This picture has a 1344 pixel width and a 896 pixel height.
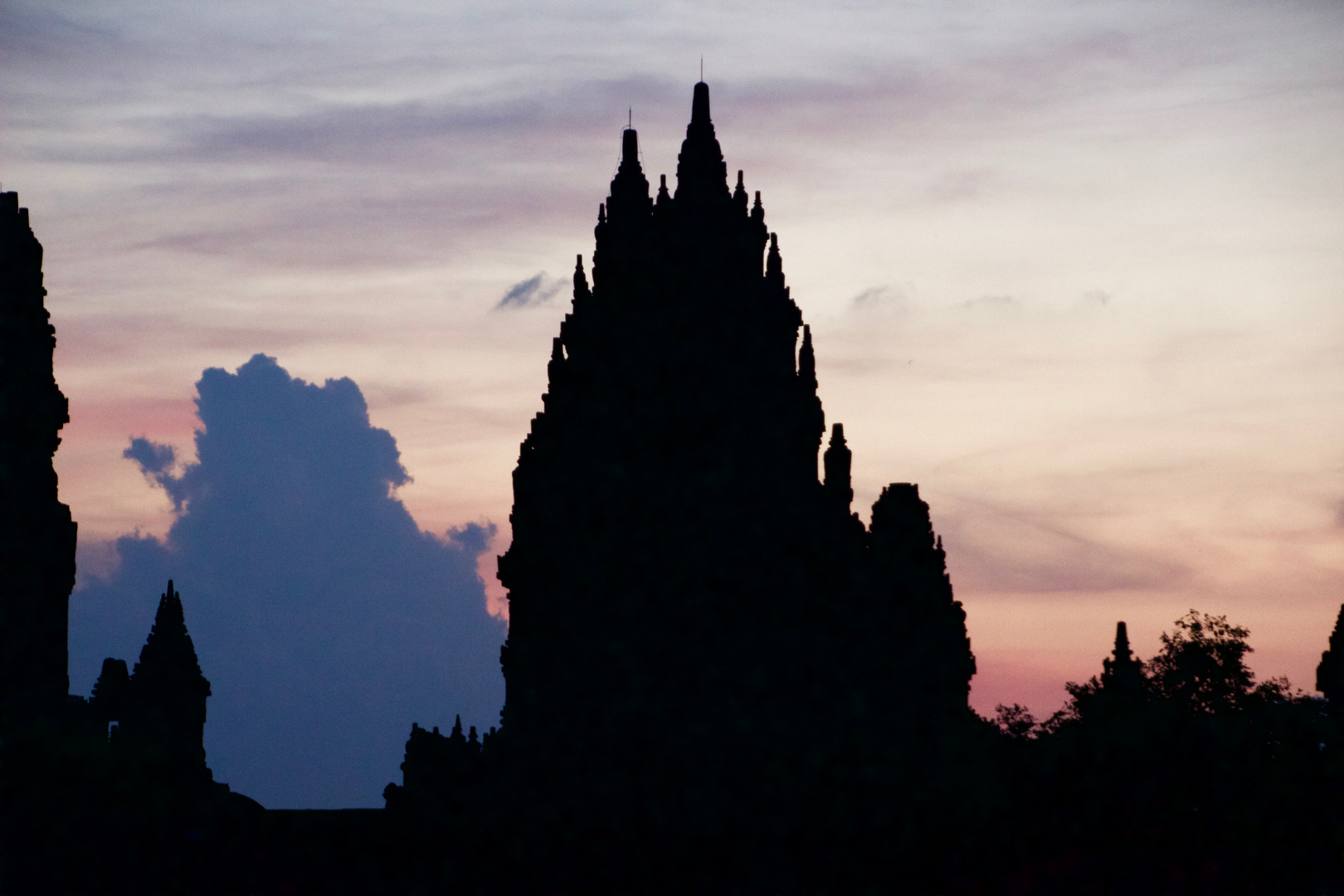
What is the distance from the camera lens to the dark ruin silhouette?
1650cm

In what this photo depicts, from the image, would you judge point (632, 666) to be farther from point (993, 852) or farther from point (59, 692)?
point (993, 852)

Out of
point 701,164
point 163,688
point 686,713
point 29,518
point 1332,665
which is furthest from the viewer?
point 1332,665

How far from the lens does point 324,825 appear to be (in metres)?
16.8

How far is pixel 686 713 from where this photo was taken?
3653 centimetres

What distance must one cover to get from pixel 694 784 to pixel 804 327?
15284 mm

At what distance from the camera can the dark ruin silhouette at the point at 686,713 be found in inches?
650

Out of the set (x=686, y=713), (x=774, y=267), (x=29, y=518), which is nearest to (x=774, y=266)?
(x=774, y=267)

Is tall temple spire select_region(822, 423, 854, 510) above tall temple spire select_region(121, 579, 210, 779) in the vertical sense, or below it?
above

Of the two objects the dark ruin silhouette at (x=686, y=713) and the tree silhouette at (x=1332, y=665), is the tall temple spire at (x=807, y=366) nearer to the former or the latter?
the dark ruin silhouette at (x=686, y=713)

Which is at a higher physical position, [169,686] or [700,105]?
[700,105]

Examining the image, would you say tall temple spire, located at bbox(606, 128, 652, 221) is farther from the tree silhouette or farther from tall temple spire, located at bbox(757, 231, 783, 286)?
the tree silhouette

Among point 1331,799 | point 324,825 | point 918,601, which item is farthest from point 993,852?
point 918,601

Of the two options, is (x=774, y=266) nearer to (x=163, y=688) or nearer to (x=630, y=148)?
(x=630, y=148)

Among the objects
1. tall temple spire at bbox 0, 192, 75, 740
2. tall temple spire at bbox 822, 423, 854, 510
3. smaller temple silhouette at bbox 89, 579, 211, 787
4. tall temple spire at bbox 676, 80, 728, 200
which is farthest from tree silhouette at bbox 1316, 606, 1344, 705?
tall temple spire at bbox 0, 192, 75, 740
